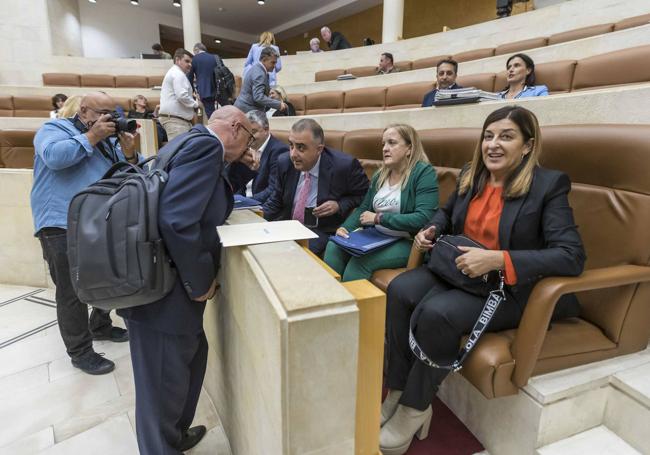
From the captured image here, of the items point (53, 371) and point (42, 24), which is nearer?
point (53, 371)

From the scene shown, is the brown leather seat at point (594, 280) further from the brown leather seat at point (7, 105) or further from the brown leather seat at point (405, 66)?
the brown leather seat at point (7, 105)

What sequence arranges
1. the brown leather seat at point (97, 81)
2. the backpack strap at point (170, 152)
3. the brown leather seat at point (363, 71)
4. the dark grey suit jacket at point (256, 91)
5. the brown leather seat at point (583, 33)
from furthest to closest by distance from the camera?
the brown leather seat at point (97, 81), the brown leather seat at point (363, 71), the brown leather seat at point (583, 33), the dark grey suit jacket at point (256, 91), the backpack strap at point (170, 152)

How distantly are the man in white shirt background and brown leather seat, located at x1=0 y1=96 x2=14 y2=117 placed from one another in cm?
508

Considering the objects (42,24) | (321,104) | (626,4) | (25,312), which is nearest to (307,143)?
(25,312)

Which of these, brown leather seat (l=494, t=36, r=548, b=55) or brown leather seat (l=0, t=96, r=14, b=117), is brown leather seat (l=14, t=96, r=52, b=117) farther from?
brown leather seat (l=494, t=36, r=548, b=55)

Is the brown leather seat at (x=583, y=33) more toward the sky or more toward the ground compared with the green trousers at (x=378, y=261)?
more toward the sky

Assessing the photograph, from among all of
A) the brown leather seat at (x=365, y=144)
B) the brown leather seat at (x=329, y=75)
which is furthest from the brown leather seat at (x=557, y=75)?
the brown leather seat at (x=329, y=75)

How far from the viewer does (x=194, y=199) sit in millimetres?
957

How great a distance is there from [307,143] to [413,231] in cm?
70

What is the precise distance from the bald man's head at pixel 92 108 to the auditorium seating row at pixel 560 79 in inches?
125

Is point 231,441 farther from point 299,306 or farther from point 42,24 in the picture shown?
point 42,24

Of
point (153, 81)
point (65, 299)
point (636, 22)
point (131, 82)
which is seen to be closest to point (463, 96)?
point (65, 299)

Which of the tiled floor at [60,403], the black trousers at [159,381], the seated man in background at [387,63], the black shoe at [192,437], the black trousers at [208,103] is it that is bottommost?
the tiled floor at [60,403]

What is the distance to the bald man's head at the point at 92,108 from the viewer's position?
1656 millimetres
